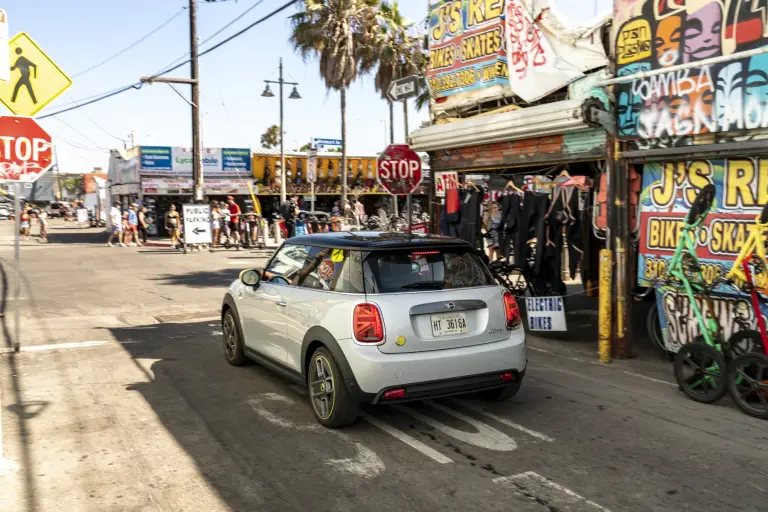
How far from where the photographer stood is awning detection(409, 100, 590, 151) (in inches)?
329

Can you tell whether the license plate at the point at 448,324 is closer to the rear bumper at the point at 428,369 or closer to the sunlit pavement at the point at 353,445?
the rear bumper at the point at 428,369

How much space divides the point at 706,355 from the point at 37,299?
39.4 ft

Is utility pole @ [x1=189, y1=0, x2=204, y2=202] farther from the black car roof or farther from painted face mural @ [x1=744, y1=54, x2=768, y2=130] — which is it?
painted face mural @ [x1=744, y1=54, x2=768, y2=130]

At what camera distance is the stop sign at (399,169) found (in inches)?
422

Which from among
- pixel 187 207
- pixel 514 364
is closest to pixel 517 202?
pixel 514 364

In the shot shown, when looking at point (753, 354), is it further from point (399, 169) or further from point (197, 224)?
point (197, 224)

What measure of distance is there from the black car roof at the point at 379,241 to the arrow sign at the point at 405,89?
14.5 feet

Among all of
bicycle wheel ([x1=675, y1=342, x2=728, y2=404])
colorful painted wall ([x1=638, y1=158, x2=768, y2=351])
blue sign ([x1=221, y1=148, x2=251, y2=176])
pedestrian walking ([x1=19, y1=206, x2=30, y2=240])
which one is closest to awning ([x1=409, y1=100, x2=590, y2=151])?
colorful painted wall ([x1=638, y1=158, x2=768, y2=351])

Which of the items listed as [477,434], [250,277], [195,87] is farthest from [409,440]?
[195,87]

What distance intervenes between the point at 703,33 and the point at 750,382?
3.66 meters

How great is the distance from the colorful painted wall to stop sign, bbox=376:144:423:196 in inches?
159

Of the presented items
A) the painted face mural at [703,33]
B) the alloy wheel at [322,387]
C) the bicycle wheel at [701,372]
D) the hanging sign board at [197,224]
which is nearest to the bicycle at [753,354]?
the bicycle wheel at [701,372]

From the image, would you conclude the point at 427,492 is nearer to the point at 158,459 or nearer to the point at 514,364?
the point at 514,364

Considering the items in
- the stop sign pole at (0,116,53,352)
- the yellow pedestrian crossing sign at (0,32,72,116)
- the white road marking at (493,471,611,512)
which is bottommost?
the white road marking at (493,471,611,512)
